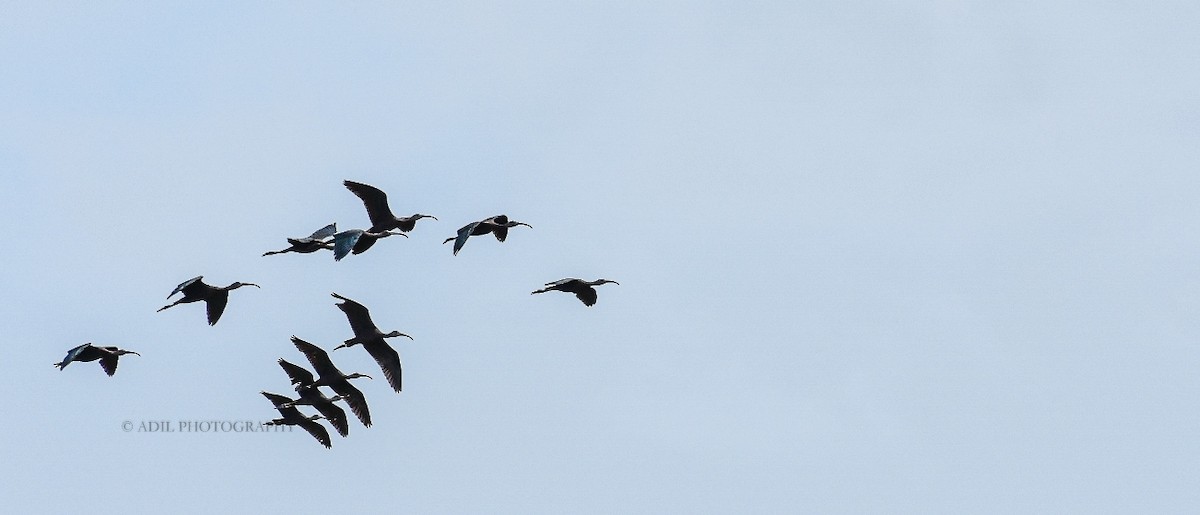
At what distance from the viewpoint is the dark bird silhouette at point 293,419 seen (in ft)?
162

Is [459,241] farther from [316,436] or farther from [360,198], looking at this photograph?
[316,436]

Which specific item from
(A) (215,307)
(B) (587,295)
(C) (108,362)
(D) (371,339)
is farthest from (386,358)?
(C) (108,362)

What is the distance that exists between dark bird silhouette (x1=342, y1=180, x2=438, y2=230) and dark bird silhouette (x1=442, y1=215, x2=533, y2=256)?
165 cm

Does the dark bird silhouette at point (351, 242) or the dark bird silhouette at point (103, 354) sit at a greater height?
the dark bird silhouette at point (351, 242)

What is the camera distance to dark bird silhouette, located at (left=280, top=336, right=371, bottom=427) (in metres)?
48.2

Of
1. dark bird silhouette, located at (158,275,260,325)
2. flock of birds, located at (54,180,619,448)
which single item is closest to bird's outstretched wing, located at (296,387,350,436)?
flock of birds, located at (54,180,619,448)

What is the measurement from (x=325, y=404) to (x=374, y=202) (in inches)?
209

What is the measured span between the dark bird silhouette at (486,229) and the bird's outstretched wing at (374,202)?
189 cm

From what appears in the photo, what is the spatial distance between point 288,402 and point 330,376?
5.15ft

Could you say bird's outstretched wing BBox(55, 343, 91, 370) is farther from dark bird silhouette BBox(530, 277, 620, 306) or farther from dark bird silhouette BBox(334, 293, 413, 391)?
dark bird silhouette BBox(530, 277, 620, 306)

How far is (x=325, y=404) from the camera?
49.5 m

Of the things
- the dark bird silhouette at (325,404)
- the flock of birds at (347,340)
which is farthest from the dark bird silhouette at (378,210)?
the dark bird silhouette at (325,404)

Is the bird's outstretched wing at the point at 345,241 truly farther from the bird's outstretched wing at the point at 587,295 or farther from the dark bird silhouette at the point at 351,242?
the bird's outstretched wing at the point at 587,295

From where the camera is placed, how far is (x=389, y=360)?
156 feet
